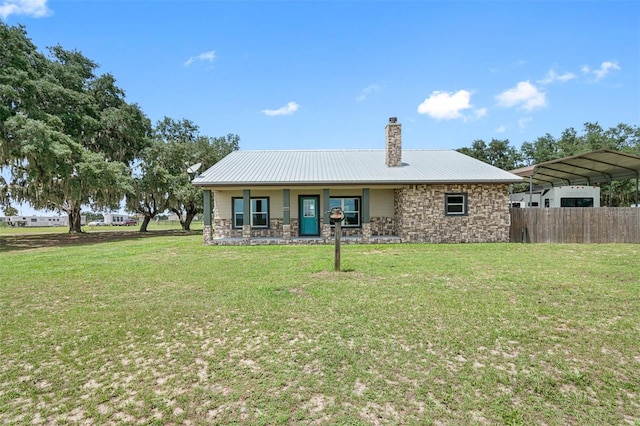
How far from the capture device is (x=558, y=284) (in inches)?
240

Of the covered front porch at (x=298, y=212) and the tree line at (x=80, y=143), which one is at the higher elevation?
the tree line at (x=80, y=143)

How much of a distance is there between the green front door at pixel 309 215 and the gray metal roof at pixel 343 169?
4.69 ft

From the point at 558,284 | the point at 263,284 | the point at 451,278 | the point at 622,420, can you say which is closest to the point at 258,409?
the point at 622,420

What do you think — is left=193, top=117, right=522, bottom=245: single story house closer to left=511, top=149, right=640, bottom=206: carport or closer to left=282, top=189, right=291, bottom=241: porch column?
left=282, top=189, right=291, bottom=241: porch column

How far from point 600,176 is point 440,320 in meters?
18.2

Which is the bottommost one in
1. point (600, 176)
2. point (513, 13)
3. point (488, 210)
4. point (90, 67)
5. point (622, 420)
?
point (622, 420)

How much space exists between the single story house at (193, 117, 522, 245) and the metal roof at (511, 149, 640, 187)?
231cm

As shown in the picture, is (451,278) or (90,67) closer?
(451,278)

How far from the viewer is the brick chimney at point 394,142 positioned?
1520cm

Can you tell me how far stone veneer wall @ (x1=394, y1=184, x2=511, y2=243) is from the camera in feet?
44.6

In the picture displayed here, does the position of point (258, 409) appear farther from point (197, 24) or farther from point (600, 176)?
point (600, 176)

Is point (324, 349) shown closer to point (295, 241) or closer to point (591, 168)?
point (295, 241)

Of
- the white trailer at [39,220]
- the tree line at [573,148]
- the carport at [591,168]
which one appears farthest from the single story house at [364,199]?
the white trailer at [39,220]

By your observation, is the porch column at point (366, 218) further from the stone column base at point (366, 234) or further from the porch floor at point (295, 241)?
the porch floor at point (295, 241)
